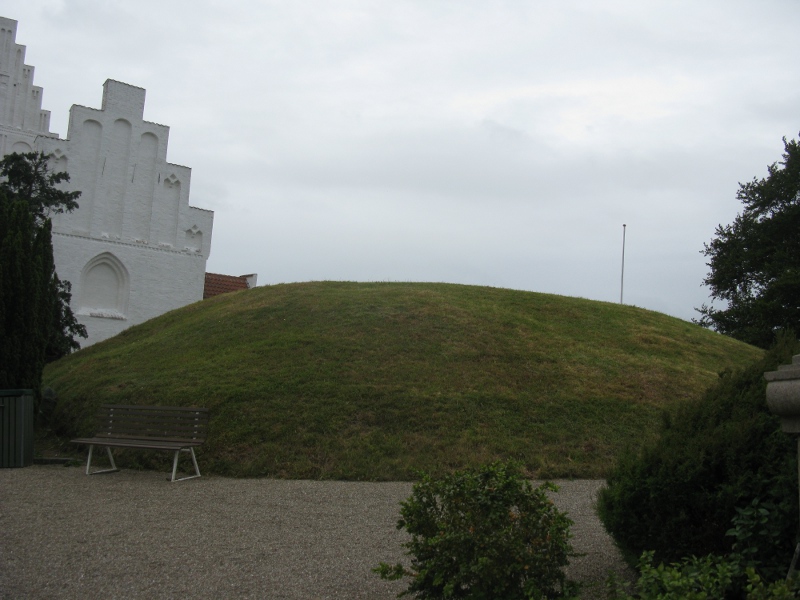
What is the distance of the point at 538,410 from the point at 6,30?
31.9 m

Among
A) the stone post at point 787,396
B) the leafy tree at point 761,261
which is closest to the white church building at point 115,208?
the leafy tree at point 761,261

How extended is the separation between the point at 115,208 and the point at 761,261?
30.5 m

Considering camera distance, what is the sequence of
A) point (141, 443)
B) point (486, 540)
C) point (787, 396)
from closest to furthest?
point (787, 396), point (486, 540), point (141, 443)

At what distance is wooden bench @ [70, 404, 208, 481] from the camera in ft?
36.2

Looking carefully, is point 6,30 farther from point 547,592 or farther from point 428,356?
point 547,592

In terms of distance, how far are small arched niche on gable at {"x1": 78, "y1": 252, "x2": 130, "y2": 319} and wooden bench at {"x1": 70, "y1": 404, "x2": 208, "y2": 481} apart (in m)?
20.8

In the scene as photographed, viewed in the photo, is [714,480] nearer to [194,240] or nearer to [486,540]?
[486,540]

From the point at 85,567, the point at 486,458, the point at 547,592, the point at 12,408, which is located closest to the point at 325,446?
the point at 486,458

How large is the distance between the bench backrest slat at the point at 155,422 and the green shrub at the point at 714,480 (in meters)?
7.38

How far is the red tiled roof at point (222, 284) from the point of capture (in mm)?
38188

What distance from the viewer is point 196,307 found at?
79.8 ft

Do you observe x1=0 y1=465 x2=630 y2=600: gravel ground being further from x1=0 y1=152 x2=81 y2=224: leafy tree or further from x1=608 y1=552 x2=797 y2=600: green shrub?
x1=0 y1=152 x2=81 y2=224: leafy tree

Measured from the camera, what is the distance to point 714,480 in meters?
4.95

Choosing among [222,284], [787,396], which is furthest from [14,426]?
[222,284]
